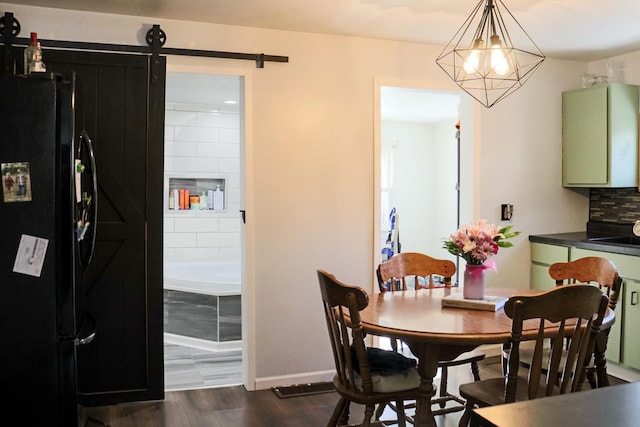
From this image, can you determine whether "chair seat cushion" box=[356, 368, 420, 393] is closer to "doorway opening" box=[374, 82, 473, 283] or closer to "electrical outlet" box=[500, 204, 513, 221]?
"electrical outlet" box=[500, 204, 513, 221]

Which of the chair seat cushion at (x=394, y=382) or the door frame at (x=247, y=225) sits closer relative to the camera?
the chair seat cushion at (x=394, y=382)

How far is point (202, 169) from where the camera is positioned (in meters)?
6.50

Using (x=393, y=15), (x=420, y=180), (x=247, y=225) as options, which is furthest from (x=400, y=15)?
(x=420, y=180)

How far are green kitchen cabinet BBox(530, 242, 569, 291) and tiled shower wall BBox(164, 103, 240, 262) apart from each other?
10.6 feet

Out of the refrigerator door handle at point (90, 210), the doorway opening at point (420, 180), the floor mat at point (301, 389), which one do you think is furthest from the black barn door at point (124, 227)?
the doorway opening at point (420, 180)

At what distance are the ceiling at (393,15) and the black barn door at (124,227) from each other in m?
0.33

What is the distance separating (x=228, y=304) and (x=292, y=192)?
133 centimetres

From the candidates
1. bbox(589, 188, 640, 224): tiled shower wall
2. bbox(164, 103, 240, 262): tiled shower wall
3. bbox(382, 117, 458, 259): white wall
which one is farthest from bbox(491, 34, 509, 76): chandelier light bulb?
bbox(382, 117, 458, 259): white wall

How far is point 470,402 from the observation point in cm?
250

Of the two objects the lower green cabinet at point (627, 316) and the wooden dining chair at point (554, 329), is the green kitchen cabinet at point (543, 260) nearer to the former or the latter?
the lower green cabinet at point (627, 316)

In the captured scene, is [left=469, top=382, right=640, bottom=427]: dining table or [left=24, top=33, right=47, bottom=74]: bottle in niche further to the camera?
[left=24, top=33, right=47, bottom=74]: bottle in niche

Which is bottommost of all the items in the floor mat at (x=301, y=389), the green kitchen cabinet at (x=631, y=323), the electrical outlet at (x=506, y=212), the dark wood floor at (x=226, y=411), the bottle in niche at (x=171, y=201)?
the dark wood floor at (x=226, y=411)

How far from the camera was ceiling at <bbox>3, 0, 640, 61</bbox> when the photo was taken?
329 centimetres

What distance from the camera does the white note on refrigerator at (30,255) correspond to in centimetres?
233
